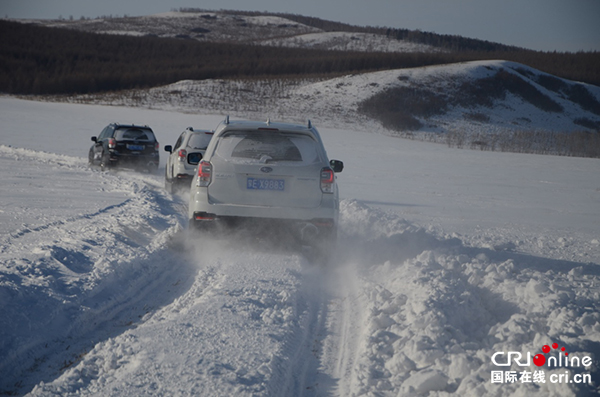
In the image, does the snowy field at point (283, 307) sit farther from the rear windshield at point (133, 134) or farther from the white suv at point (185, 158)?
the rear windshield at point (133, 134)

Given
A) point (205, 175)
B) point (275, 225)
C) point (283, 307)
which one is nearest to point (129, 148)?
point (205, 175)

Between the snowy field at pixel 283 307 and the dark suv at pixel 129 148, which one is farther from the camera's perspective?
the dark suv at pixel 129 148

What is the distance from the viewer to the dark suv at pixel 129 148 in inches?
671

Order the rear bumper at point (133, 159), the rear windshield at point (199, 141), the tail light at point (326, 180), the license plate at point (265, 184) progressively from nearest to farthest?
the license plate at point (265, 184) < the tail light at point (326, 180) < the rear windshield at point (199, 141) < the rear bumper at point (133, 159)

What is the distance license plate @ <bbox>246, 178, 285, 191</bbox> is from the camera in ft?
22.5

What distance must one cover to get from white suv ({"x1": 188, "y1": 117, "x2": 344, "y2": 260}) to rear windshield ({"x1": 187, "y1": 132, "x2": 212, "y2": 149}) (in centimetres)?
650

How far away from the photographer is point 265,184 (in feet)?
22.5

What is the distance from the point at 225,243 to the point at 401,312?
3688 millimetres

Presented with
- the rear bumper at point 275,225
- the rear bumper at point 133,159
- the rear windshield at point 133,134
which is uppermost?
the rear windshield at point 133,134

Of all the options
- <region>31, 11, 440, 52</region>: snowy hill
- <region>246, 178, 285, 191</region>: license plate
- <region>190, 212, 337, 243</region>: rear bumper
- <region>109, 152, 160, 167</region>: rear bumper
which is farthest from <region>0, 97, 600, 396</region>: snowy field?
<region>31, 11, 440, 52</region>: snowy hill

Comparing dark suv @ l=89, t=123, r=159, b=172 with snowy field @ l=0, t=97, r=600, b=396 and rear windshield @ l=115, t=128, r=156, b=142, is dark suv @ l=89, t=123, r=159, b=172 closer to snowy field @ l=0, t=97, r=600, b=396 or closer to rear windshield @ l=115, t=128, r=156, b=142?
rear windshield @ l=115, t=128, r=156, b=142

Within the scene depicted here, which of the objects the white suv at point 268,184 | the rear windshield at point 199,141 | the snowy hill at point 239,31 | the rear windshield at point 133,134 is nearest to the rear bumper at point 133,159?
the rear windshield at point 133,134

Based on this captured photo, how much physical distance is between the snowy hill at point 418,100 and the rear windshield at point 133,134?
107 feet

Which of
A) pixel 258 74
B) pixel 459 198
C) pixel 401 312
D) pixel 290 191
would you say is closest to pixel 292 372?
pixel 401 312
